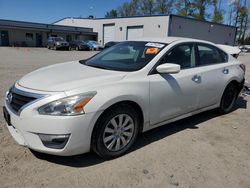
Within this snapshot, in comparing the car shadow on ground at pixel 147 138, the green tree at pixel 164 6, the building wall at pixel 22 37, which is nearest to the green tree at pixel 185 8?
the green tree at pixel 164 6

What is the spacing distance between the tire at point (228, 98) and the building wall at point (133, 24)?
29850mm

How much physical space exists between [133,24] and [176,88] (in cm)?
3563

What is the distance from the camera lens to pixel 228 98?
16.6 ft

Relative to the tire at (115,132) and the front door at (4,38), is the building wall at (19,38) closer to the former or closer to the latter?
the front door at (4,38)

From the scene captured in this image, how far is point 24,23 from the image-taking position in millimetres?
38688

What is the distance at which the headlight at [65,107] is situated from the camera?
2639 mm

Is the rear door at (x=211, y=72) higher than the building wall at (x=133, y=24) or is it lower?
lower

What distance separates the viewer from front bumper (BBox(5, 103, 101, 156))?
8.61 feet

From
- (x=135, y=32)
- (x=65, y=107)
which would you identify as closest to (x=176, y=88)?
(x=65, y=107)

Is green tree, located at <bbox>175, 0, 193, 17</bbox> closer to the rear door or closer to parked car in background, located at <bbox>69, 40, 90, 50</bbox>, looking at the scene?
parked car in background, located at <bbox>69, 40, 90, 50</bbox>

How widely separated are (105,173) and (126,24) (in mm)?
37479

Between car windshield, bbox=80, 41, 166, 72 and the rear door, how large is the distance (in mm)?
945

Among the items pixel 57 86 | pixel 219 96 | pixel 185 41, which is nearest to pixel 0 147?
pixel 57 86

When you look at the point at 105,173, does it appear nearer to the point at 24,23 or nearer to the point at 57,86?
the point at 57,86
